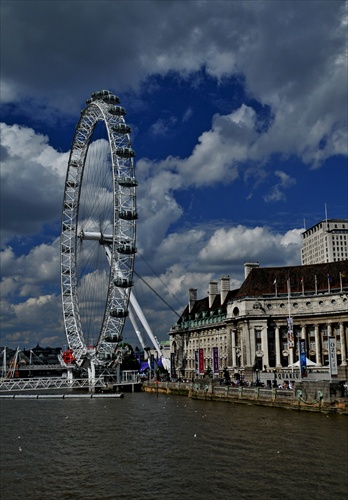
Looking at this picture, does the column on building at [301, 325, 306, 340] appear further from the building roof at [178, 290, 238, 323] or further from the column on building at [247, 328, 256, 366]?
the building roof at [178, 290, 238, 323]

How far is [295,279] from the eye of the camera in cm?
9169

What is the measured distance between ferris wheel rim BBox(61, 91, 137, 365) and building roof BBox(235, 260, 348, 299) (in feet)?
65.2

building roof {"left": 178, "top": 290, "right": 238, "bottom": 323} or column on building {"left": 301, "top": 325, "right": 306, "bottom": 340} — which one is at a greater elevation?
building roof {"left": 178, "top": 290, "right": 238, "bottom": 323}

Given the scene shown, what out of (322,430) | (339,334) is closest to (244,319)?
(339,334)

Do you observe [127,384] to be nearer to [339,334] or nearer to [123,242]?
[123,242]

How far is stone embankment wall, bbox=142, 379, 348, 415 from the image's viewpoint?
1844 inches

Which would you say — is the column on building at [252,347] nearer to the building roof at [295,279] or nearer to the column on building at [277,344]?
the column on building at [277,344]

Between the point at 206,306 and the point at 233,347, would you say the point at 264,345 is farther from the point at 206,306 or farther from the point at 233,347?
the point at 206,306

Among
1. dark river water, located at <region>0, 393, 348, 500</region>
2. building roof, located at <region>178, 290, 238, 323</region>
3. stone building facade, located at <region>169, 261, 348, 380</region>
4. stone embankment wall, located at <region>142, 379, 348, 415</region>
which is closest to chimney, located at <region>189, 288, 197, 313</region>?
building roof, located at <region>178, 290, 238, 323</region>

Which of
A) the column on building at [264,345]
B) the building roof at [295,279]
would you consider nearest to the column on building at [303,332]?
the column on building at [264,345]

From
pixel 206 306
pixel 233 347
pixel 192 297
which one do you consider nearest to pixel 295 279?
pixel 233 347

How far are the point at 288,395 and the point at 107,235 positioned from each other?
46615mm

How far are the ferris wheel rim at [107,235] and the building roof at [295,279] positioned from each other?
19878 millimetres

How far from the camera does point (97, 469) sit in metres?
28.5
